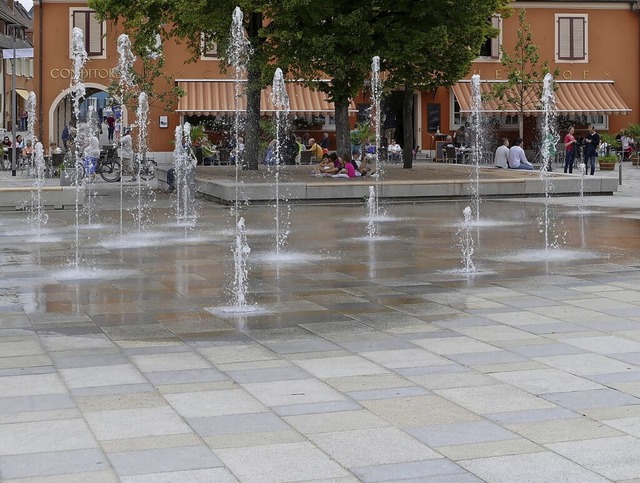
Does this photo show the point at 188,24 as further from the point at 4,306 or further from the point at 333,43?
the point at 4,306

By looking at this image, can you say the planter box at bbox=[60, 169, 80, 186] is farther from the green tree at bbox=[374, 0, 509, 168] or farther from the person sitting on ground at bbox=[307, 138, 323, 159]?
the person sitting on ground at bbox=[307, 138, 323, 159]

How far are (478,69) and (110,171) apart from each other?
19.7 metres

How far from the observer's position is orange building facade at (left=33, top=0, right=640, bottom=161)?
4716cm

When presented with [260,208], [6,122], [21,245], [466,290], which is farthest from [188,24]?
[6,122]

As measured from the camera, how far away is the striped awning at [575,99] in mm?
48281

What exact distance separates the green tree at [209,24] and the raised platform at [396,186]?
2.57 meters

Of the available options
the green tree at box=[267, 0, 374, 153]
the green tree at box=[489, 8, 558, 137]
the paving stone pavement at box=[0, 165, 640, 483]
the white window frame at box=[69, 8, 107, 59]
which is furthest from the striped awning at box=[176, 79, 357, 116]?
the paving stone pavement at box=[0, 165, 640, 483]

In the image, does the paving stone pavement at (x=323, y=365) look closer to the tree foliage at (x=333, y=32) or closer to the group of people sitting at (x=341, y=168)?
the group of people sitting at (x=341, y=168)

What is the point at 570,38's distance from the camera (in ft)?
166

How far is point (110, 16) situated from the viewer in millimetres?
32781

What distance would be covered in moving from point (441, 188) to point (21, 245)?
11.6 m

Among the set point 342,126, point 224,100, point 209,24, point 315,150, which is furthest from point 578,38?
point 209,24

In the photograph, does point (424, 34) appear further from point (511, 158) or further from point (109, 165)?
point (109, 165)

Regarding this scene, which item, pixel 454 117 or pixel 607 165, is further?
pixel 454 117
